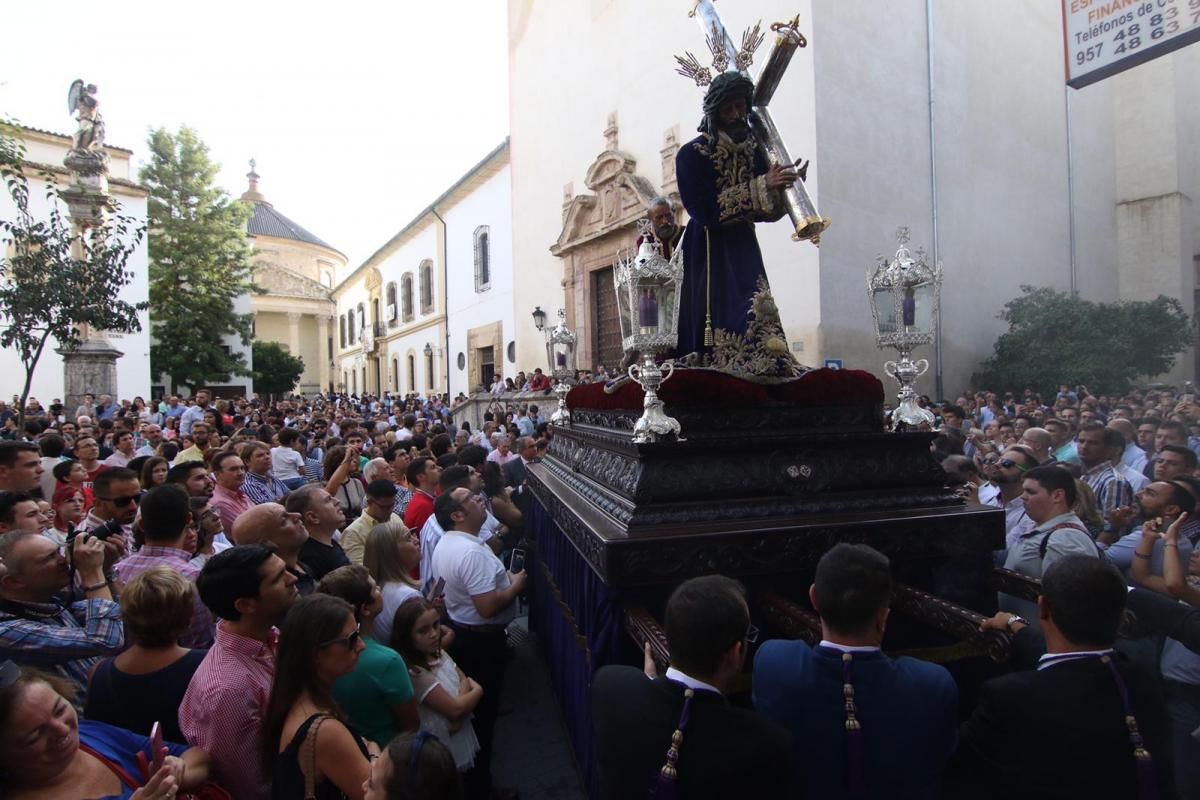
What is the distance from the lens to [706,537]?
2.52 m

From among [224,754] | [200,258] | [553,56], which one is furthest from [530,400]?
[200,258]

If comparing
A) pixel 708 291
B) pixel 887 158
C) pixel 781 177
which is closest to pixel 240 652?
pixel 708 291

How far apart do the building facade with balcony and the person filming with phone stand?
759 inches

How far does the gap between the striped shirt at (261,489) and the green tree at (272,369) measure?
3083 centimetres

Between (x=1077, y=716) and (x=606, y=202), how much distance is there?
16337 millimetres

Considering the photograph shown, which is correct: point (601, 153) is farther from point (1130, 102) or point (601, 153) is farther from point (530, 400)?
point (1130, 102)

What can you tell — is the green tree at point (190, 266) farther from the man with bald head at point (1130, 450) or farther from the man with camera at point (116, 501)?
the man with bald head at point (1130, 450)

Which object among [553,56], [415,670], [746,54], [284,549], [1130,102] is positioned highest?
[553,56]

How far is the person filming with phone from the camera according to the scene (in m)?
3.41

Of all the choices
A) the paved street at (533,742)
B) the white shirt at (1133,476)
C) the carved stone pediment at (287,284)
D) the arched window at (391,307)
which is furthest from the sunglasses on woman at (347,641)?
the carved stone pediment at (287,284)

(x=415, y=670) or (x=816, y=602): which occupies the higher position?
(x=816, y=602)

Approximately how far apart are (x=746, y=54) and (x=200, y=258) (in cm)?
2696

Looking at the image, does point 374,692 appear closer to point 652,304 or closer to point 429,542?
point 429,542

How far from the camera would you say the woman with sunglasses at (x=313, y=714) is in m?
1.84
